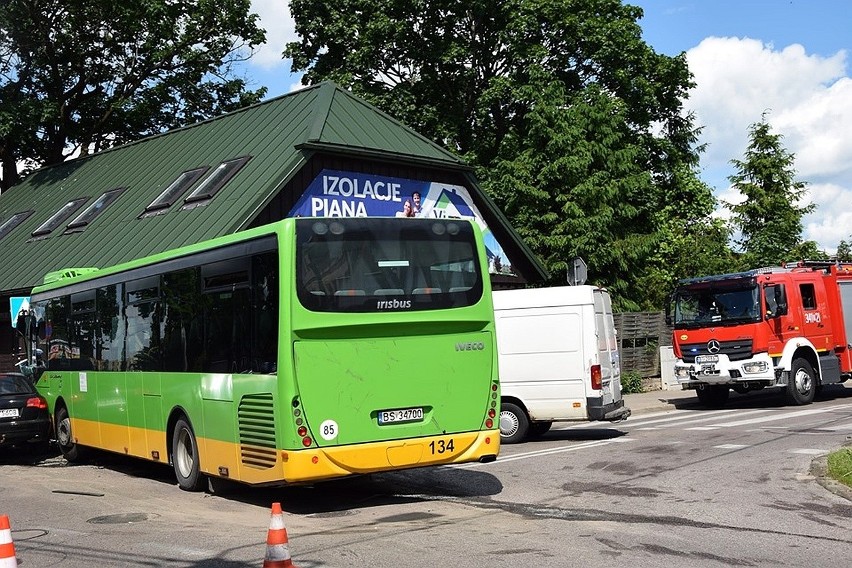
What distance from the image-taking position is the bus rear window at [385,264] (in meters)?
10.2

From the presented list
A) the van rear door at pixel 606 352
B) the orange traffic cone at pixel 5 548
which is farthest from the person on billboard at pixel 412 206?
the orange traffic cone at pixel 5 548

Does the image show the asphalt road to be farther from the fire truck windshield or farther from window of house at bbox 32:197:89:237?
window of house at bbox 32:197:89:237

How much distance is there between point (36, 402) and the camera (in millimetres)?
16719

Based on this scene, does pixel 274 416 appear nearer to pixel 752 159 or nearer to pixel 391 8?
pixel 391 8

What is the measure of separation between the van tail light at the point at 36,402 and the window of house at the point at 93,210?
10.3 metres

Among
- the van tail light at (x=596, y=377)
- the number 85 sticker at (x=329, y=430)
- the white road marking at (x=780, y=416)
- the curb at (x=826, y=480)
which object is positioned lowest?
the curb at (x=826, y=480)

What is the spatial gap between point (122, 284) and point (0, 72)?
93.6 feet

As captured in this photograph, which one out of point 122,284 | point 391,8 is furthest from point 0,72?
point 122,284

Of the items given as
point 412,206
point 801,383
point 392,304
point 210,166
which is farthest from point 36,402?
point 801,383

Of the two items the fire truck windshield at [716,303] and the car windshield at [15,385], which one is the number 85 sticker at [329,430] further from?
the fire truck windshield at [716,303]

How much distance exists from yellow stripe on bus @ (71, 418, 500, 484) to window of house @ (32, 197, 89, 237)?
18.4 m

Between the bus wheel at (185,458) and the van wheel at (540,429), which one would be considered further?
the van wheel at (540,429)

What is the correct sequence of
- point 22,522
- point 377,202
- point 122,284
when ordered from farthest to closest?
point 377,202
point 122,284
point 22,522

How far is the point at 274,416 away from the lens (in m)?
10.1
